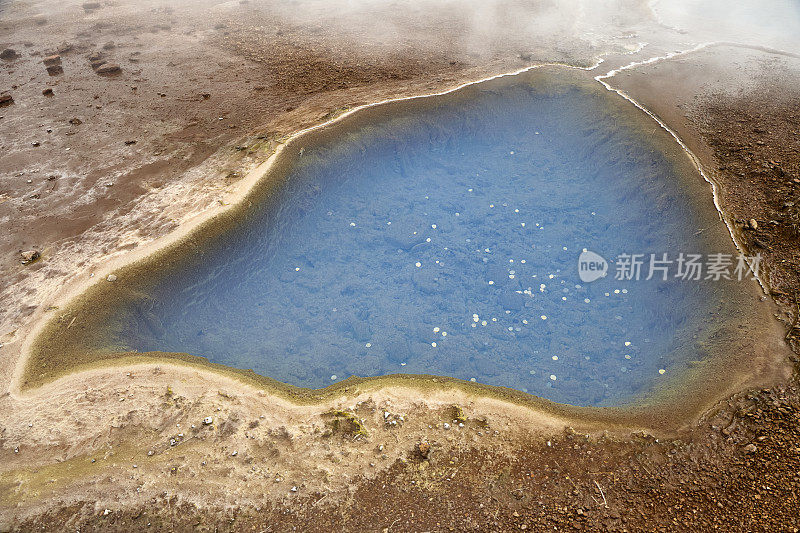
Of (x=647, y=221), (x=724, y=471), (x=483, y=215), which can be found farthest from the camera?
(x=483, y=215)

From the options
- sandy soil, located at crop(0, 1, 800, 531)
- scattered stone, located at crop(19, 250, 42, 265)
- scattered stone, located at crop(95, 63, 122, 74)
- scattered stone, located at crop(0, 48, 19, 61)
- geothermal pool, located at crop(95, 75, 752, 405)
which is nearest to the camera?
sandy soil, located at crop(0, 1, 800, 531)

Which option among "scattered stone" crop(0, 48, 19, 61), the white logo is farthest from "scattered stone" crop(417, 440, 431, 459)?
"scattered stone" crop(0, 48, 19, 61)

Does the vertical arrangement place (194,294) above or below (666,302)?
above

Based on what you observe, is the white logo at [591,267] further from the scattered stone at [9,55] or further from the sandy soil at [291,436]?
the scattered stone at [9,55]

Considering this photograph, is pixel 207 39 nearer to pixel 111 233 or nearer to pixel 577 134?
pixel 111 233

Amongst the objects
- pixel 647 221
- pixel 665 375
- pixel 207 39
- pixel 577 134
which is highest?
pixel 207 39

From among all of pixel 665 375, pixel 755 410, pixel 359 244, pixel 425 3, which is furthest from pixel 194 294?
pixel 425 3

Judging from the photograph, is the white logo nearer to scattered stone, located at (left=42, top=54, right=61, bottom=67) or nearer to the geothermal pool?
the geothermal pool
